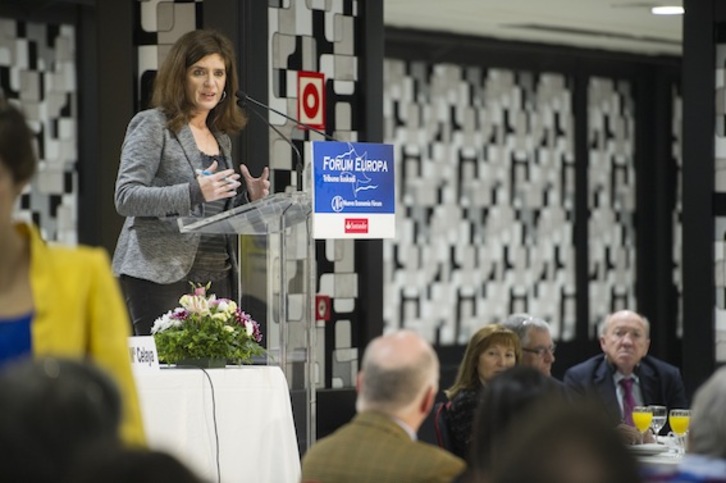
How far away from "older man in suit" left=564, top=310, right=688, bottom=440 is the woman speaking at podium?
7.70 ft

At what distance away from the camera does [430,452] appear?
3.12 meters

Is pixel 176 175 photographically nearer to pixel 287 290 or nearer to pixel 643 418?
pixel 287 290

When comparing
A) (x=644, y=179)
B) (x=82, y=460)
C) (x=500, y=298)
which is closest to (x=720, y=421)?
(x=82, y=460)

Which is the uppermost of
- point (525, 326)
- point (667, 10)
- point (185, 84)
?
point (667, 10)

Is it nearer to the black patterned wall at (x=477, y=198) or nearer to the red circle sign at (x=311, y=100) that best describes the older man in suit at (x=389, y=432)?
the red circle sign at (x=311, y=100)

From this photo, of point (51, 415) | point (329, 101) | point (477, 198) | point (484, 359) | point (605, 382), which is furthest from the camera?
point (477, 198)

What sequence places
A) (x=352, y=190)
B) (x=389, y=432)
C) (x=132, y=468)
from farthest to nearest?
(x=352, y=190) → (x=389, y=432) → (x=132, y=468)

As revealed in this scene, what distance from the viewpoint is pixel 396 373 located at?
10.8 ft

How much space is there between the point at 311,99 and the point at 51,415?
6.25 m

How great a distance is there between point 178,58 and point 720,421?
3333mm

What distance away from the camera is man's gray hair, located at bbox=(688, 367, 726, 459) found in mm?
2562

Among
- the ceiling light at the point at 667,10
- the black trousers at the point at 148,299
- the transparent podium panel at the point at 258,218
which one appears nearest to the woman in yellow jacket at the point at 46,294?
the transparent podium panel at the point at 258,218

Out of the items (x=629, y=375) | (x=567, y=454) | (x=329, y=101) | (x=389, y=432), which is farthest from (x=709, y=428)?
(x=329, y=101)

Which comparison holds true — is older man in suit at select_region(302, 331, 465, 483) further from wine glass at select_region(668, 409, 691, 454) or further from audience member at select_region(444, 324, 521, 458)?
wine glass at select_region(668, 409, 691, 454)
